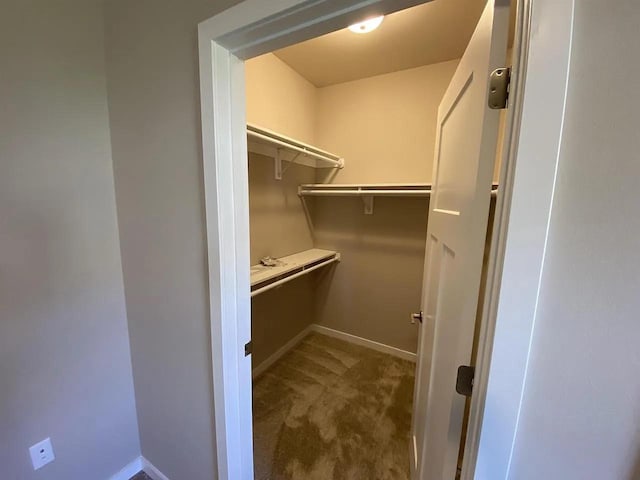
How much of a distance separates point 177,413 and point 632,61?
5.65 feet

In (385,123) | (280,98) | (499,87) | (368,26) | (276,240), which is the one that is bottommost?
(276,240)

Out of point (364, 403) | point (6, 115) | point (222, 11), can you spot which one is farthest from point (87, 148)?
point (364, 403)

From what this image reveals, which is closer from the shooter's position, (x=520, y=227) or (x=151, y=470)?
(x=520, y=227)

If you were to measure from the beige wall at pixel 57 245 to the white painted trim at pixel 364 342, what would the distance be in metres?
1.93

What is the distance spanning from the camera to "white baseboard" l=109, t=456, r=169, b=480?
131 centimetres

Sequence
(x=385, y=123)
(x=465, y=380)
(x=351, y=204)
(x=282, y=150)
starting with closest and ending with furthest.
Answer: (x=465, y=380)
(x=282, y=150)
(x=385, y=123)
(x=351, y=204)

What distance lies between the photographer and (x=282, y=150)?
206 cm

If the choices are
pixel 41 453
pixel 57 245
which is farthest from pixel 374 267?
pixel 41 453

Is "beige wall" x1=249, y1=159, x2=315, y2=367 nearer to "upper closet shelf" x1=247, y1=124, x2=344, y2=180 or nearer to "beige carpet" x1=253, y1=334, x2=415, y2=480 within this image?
"upper closet shelf" x1=247, y1=124, x2=344, y2=180

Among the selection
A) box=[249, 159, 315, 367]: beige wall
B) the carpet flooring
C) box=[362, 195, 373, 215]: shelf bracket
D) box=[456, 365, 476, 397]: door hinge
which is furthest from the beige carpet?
box=[362, 195, 373, 215]: shelf bracket

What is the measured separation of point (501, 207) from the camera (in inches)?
19.4

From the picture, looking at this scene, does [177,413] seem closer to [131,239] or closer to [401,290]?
[131,239]

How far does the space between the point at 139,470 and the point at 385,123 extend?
2.91 meters

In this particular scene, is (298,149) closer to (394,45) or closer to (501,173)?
(394,45)
